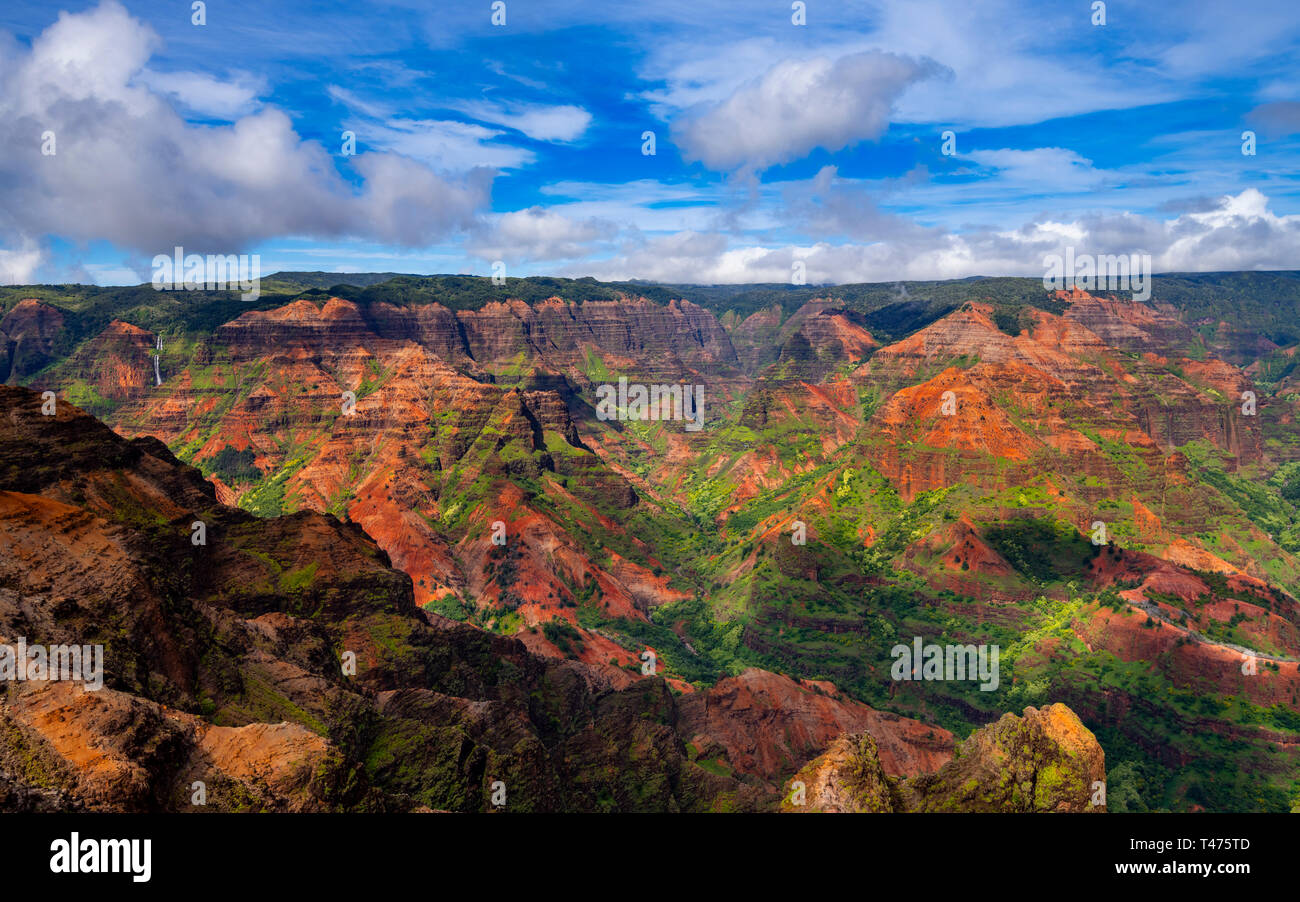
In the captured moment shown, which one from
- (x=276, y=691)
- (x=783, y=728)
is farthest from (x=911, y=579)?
(x=276, y=691)

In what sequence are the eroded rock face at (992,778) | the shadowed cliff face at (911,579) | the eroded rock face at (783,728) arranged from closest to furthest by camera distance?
the eroded rock face at (992,778) < the eroded rock face at (783,728) < the shadowed cliff face at (911,579)

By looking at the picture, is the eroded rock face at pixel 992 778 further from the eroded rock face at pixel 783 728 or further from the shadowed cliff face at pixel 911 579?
the eroded rock face at pixel 783 728

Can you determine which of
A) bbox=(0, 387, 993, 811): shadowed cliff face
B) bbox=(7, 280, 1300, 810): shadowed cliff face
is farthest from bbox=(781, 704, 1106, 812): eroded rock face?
bbox=(7, 280, 1300, 810): shadowed cliff face

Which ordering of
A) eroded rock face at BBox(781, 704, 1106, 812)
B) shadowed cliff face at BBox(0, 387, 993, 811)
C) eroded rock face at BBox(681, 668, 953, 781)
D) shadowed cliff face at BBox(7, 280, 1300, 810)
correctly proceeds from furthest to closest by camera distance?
shadowed cliff face at BBox(7, 280, 1300, 810) → eroded rock face at BBox(681, 668, 953, 781) → eroded rock face at BBox(781, 704, 1106, 812) → shadowed cliff face at BBox(0, 387, 993, 811)

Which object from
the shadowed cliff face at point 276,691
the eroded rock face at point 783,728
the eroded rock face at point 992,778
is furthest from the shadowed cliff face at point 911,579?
the eroded rock face at point 992,778

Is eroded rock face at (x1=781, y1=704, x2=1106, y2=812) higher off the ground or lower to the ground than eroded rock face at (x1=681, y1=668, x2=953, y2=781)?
higher

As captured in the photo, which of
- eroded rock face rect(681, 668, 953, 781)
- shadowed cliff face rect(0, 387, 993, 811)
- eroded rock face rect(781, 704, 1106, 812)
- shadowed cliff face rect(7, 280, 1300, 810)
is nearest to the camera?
shadowed cliff face rect(0, 387, 993, 811)

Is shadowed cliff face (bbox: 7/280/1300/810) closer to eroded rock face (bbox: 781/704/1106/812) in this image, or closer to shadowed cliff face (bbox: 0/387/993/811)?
shadowed cliff face (bbox: 0/387/993/811)

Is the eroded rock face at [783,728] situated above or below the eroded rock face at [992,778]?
below
